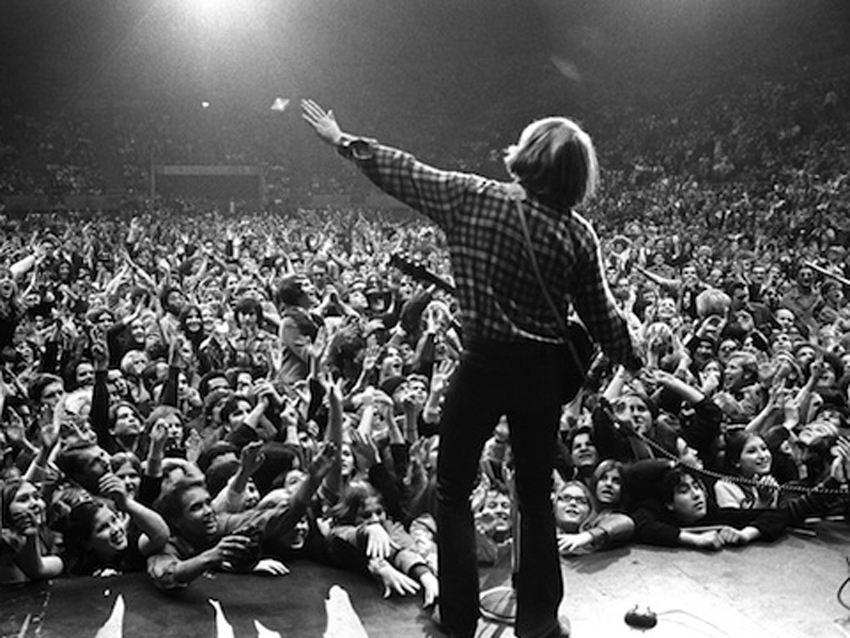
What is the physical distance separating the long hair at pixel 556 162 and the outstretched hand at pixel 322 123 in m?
0.47

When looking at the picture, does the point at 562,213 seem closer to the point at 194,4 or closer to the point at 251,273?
the point at 251,273

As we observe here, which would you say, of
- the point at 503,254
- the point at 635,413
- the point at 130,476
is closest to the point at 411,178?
the point at 503,254

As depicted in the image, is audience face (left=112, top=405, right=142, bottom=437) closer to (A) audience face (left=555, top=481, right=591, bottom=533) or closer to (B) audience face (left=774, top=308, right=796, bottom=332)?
(A) audience face (left=555, top=481, right=591, bottom=533)

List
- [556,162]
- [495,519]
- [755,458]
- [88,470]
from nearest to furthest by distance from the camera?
[556,162]
[88,470]
[495,519]
[755,458]

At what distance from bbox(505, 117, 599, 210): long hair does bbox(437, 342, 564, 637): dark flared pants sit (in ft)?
1.32

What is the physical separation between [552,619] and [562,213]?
114 cm

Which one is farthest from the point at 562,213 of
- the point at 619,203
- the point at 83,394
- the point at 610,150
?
the point at 610,150

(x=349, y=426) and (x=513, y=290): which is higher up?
(x=513, y=290)

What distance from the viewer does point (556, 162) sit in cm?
217

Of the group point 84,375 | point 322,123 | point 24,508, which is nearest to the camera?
point 322,123

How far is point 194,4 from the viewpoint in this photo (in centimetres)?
3472

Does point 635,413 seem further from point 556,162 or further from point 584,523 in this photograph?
point 556,162

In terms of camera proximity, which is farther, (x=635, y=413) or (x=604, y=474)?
(x=635, y=413)

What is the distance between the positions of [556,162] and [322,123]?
653 millimetres
